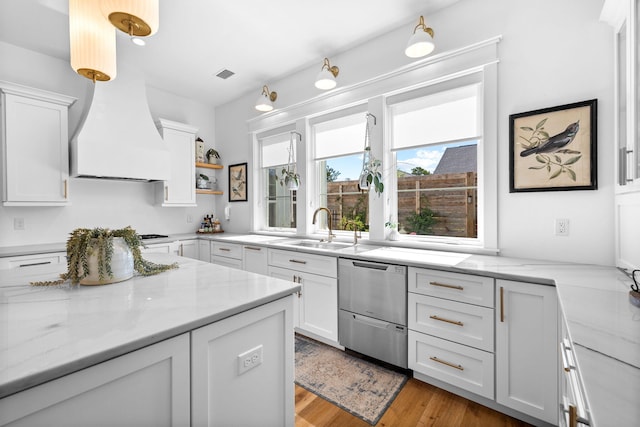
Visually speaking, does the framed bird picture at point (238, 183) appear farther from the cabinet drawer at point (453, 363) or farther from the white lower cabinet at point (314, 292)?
the cabinet drawer at point (453, 363)

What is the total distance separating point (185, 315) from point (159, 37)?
2.99m

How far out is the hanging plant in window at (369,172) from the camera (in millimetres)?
2672

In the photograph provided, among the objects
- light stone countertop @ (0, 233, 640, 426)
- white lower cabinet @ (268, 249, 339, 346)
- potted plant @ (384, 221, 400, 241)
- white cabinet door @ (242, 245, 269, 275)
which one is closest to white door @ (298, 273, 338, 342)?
white lower cabinet @ (268, 249, 339, 346)

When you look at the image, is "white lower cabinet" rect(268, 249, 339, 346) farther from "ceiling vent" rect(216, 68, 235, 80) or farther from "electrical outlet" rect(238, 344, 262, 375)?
"ceiling vent" rect(216, 68, 235, 80)

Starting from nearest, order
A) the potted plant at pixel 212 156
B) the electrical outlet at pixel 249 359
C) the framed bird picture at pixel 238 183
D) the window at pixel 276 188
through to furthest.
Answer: the electrical outlet at pixel 249 359, the window at pixel 276 188, the framed bird picture at pixel 238 183, the potted plant at pixel 212 156

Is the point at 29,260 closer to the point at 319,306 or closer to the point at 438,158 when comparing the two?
the point at 319,306

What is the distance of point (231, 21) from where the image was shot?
2559 millimetres

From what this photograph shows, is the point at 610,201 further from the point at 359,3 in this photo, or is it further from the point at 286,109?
the point at 286,109

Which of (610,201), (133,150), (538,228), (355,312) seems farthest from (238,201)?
(610,201)

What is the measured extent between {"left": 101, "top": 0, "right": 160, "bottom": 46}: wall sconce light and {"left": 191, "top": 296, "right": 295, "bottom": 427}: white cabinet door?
123 cm

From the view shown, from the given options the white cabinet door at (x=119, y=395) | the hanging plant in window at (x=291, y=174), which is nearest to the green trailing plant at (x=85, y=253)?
the white cabinet door at (x=119, y=395)

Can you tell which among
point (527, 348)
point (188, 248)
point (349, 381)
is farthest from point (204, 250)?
point (527, 348)

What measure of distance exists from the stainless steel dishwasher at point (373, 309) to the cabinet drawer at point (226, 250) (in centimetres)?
149

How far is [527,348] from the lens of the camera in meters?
1.60
